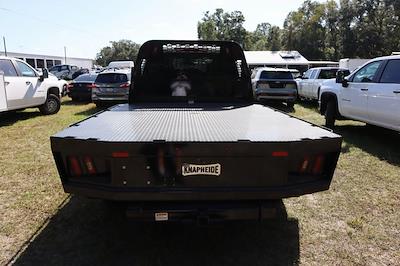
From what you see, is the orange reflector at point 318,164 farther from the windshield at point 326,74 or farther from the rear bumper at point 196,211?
the windshield at point 326,74

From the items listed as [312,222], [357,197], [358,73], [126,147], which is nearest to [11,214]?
[126,147]

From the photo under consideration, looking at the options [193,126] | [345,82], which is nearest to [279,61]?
[345,82]

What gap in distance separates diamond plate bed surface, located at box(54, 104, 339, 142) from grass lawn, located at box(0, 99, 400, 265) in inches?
42.7

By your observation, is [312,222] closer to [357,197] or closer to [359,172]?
[357,197]

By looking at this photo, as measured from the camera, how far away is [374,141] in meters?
8.31

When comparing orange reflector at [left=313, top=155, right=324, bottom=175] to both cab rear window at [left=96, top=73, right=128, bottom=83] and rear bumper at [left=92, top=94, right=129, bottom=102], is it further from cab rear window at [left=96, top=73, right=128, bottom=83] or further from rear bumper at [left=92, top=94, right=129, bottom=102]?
cab rear window at [left=96, top=73, right=128, bottom=83]

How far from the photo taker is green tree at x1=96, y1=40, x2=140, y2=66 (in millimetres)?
137375

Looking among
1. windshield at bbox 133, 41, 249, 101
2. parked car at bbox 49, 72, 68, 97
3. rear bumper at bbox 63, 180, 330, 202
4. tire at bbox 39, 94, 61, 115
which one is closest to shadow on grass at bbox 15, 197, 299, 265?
rear bumper at bbox 63, 180, 330, 202

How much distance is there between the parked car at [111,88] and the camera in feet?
46.4

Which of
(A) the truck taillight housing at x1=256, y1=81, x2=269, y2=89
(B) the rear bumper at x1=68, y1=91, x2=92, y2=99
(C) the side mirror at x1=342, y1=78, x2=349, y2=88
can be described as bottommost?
(B) the rear bumper at x1=68, y1=91, x2=92, y2=99

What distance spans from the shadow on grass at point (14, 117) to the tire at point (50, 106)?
1.13 ft

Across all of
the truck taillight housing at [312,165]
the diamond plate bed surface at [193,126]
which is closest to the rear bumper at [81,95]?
the diamond plate bed surface at [193,126]

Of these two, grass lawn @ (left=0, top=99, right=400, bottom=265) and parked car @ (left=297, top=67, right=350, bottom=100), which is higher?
parked car @ (left=297, top=67, right=350, bottom=100)

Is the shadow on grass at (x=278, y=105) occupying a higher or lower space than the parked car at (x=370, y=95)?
lower
